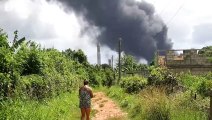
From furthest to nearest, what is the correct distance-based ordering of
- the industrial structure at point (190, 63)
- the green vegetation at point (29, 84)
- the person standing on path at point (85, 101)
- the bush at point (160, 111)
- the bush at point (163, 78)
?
the industrial structure at point (190, 63) → the bush at point (163, 78) → the person standing on path at point (85, 101) → the bush at point (160, 111) → the green vegetation at point (29, 84)

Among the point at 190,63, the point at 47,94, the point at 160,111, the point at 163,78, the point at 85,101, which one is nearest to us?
the point at 160,111

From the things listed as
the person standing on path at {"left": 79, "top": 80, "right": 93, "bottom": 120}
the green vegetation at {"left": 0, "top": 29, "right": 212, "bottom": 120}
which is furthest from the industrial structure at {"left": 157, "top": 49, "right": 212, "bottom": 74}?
the person standing on path at {"left": 79, "top": 80, "right": 93, "bottom": 120}

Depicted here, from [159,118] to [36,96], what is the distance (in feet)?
21.1

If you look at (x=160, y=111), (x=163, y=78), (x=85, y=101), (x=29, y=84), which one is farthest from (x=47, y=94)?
(x=160, y=111)

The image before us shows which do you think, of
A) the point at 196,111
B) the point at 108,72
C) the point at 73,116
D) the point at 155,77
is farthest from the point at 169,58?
the point at 108,72

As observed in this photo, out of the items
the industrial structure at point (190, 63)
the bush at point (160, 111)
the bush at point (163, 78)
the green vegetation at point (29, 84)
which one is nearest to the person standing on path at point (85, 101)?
the green vegetation at point (29, 84)

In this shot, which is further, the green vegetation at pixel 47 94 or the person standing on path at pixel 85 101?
the person standing on path at pixel 85 101

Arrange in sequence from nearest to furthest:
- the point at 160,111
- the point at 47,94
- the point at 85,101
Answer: the point at 160,111, the point at 85,101, the point at 47,94

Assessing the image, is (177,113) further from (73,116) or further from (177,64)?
(177,64)

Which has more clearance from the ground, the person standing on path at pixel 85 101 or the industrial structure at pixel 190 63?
the industrial structure at pixel 190 63

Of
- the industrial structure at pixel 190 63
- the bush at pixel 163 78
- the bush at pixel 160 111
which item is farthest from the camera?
the industrial structure at pixel 190 63

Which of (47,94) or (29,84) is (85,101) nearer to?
(29,84)

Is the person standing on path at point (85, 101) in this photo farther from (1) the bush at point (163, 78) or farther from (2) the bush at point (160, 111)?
(1) the bush at point (163, 78)

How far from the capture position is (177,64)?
40406 mm
